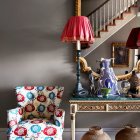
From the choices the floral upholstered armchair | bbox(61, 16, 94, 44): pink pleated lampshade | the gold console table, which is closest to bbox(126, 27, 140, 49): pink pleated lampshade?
bbox(61, 16, 94, 44): pink pleated lampshade

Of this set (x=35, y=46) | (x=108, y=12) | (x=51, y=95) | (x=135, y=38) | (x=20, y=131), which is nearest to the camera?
(x=135, y=38)

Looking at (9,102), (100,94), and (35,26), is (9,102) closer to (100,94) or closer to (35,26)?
(35,26)

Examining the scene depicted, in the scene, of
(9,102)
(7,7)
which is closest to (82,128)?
(9,102)

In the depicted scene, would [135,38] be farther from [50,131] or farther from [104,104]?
[50,131]

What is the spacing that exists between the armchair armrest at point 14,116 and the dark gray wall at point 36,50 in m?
0.59

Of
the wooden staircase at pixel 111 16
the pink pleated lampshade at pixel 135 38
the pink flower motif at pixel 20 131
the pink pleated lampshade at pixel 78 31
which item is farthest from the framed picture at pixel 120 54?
the pink flower motif at pixel 20 131

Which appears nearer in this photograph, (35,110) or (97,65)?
(35,110)

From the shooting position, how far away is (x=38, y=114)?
112 inches

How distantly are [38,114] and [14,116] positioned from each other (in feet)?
1.24

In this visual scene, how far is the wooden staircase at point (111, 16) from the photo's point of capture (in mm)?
3012

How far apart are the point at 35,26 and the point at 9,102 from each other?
1.19 meters

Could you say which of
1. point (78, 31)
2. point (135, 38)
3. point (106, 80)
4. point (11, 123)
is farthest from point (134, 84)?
point (11, 123)

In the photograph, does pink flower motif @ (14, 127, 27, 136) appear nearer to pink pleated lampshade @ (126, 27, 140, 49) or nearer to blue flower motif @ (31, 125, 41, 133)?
blue flower motif @ (31, 125, 41, 133)

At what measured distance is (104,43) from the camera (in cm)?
309
